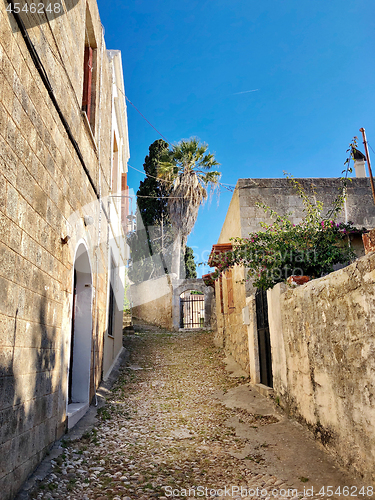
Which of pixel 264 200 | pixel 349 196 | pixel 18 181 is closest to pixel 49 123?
pixel 18 181

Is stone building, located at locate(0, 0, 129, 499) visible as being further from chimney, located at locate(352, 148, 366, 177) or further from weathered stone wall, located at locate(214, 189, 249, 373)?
chimney, located at locate(352, 148, 366, 177)

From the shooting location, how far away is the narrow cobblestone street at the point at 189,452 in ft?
9.57

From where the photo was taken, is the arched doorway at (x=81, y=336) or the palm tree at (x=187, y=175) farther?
the palm tree at (x=187, y=175)

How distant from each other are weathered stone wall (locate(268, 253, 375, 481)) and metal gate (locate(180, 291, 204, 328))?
12980mm

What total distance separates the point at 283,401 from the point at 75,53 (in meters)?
4.94

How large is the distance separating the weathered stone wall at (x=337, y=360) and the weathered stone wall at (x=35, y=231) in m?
2.39

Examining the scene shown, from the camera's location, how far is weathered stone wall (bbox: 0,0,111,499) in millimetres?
2453

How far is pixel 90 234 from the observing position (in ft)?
17.7

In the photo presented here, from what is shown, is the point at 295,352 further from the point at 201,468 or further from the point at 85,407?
the point at 85,407

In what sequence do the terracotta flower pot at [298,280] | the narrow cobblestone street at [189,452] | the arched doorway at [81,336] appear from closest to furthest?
the narrow cobblestone street at [189,452], the terracotta flower pot at [298,280], the arched doorway at [81,336]

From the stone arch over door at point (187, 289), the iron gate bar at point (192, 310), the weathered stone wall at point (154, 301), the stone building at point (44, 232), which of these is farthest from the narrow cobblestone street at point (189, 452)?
the iron gate bar at point (192, 310)

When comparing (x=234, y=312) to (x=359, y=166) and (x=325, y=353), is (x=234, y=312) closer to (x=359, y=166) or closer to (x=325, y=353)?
(x=359, y=166)

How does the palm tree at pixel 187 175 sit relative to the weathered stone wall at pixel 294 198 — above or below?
above

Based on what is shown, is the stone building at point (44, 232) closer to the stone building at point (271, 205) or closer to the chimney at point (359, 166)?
the stone building at point (271, 205)
